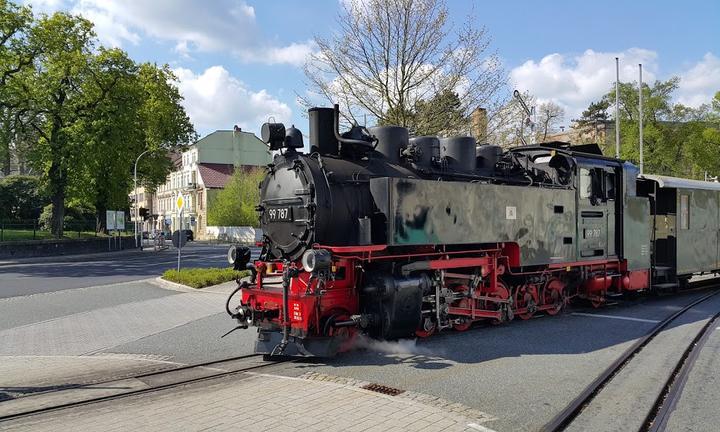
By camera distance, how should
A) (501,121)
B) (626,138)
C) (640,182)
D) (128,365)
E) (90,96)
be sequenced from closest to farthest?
(128,365) < (640,182) < (501,121) < (90,96) < (626,138)

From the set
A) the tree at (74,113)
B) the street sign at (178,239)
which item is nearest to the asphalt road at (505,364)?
the street sign at (178,239)

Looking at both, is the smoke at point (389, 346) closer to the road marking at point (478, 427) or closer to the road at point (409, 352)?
the road at point (409, 352)

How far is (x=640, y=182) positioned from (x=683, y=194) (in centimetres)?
150

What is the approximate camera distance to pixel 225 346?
28.2 ft

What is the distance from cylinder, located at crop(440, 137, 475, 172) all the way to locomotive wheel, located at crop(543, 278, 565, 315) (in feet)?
10.6

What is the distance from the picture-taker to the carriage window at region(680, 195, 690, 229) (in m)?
14.5

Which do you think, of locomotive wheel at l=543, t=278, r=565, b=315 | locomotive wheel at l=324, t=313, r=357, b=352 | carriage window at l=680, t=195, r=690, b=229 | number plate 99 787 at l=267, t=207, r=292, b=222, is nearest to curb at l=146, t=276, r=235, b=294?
number plate 99 787 at l=267, t=207, r=292, b=222

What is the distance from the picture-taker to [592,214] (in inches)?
448

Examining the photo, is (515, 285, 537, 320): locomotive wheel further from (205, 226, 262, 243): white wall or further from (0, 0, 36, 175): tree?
(205, 226, 262, 243): white wall

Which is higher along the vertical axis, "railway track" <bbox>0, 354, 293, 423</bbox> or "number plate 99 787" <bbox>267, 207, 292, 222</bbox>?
"number plate 99 787" <bbox>267, 207, 292, 222</bbox>

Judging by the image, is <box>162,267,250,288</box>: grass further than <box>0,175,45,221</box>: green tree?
No

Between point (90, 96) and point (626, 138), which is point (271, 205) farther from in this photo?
point (626, 138)

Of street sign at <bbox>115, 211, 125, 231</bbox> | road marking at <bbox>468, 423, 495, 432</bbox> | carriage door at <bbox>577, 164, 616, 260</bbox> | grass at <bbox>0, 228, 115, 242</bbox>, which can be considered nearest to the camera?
road marking at <bbox>468, 423, 495, 432</bbox>

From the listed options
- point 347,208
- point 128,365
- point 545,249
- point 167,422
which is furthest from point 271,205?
point 545,249
